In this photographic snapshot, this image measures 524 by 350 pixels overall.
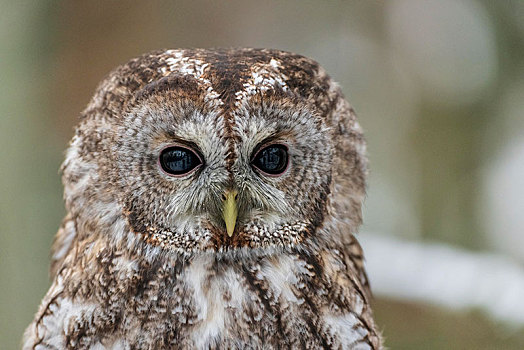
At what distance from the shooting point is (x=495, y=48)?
18.9 feet

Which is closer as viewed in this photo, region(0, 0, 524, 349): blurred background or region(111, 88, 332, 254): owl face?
region(111, 88, 332, 254): owl face

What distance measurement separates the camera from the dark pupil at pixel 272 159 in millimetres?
1700

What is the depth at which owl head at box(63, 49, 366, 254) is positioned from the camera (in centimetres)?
163

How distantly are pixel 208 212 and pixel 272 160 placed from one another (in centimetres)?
22

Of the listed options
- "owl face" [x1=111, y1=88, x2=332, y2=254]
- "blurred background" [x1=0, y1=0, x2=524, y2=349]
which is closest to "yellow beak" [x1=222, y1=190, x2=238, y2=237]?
"owl face" [x1=111, y1=88, x2=332, y2=254]

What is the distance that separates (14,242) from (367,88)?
4.47 metres

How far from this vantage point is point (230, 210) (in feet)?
5.50

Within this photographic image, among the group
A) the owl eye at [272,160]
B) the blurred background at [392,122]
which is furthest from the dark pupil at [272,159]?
the blurred background at [392,122]

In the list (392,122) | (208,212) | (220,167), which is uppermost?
(392,122)

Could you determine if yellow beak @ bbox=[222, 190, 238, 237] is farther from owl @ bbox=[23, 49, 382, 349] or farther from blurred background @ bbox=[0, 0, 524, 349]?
blurred background @ bbox=[0, 0, 524, 349]

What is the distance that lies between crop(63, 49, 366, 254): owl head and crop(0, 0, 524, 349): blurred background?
1.25 meters

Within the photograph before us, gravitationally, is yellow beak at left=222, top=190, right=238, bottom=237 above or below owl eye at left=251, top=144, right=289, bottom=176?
below

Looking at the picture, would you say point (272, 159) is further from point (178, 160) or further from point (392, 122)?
point (392, 122)

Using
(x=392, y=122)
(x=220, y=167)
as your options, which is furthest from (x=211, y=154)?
(x=392, y=122)
